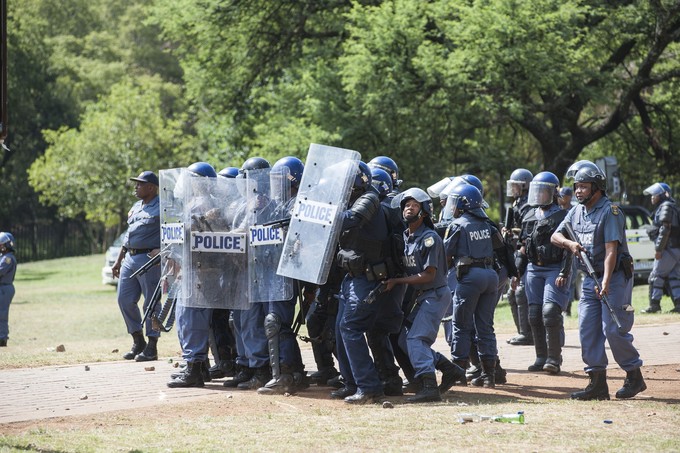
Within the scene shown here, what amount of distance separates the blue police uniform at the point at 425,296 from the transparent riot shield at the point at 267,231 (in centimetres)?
119

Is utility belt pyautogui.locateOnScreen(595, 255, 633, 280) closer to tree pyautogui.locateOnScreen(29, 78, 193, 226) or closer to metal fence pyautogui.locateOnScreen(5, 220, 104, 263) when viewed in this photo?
tree pyautogui.locateOnScreen(29, 78, 193, 226)

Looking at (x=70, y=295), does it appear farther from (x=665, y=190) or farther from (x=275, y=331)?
(x=275, y=331)

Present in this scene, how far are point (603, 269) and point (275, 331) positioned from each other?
2.95 metres

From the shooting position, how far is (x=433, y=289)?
8.83 m

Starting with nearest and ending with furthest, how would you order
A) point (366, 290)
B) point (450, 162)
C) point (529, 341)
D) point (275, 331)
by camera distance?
point (366, 290) < point (275, 331) < point (529, 341) < point (450, 162)

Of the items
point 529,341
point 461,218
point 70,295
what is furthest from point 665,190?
point 70,295

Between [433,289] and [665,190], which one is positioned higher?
[665,190]

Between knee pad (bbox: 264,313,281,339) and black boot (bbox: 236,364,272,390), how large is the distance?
20.7 inches

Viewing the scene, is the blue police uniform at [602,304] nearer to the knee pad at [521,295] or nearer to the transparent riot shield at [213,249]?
the transparent riot shield at [213,249]

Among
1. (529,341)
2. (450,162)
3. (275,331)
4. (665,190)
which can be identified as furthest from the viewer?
(450,162)

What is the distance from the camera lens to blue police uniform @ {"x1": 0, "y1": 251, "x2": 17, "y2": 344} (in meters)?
16.0

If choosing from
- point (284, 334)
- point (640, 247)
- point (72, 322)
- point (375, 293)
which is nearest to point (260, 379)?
point (284, 334)

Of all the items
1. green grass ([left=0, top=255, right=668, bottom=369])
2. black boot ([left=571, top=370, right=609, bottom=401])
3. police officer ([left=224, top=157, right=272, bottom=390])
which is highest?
police officer ([left=224, top=157, right=272, bottom=390])

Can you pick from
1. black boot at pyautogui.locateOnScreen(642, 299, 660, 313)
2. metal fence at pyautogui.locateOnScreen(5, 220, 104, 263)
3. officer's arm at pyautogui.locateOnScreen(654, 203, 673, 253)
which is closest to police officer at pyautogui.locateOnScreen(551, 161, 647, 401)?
black boot at pyautogui.locateOnScreen(642, 299, 660, 313)
